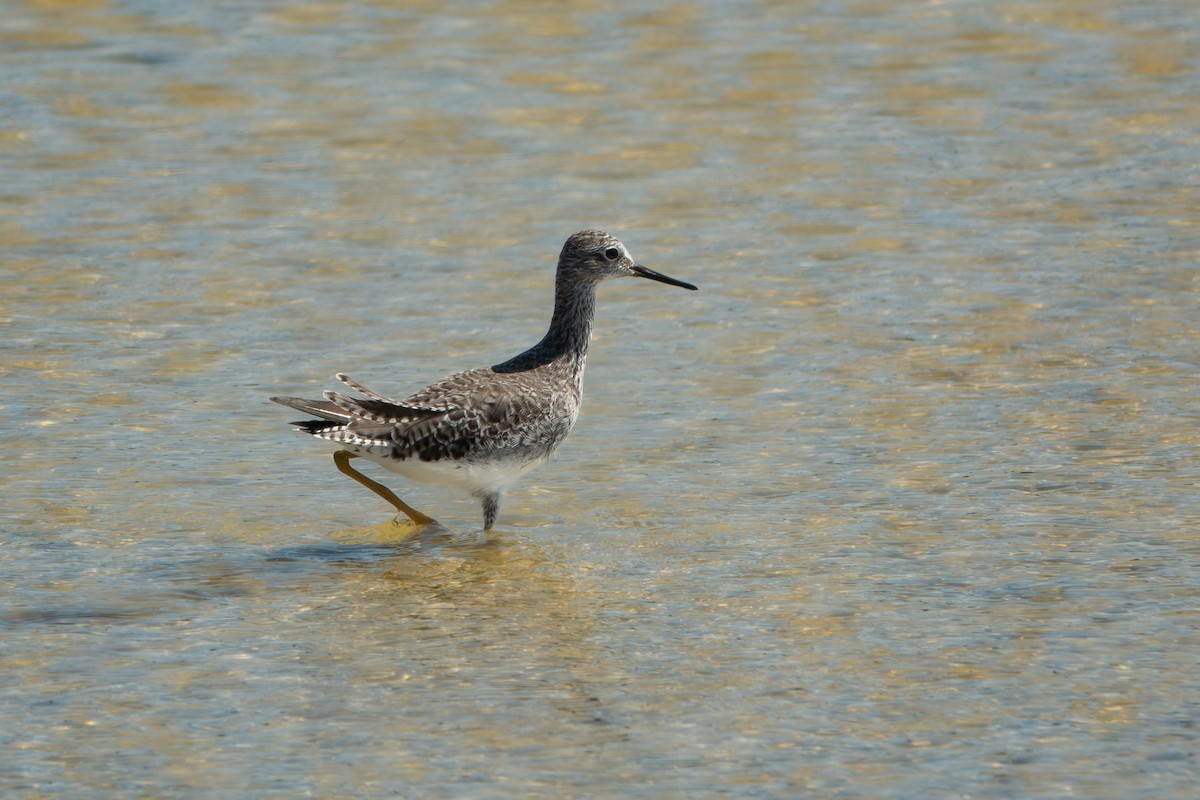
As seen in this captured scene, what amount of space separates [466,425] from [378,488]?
70 cm

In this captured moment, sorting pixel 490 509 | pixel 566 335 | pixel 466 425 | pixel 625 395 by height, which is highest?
pixel 566 335

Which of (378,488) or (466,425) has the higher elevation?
(466,425)

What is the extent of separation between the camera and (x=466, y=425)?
9102 millimetres

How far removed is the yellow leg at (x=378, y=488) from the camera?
941 centimetres

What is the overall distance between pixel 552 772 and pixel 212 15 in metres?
14.2

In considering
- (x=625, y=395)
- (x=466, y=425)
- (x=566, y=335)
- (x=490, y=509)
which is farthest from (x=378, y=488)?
(x=625, y=395)

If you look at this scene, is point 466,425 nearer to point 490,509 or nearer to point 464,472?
point 464,472

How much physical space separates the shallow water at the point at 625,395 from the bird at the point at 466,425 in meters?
0.34

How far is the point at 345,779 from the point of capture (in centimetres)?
646

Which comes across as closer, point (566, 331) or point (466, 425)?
point (466, 425)

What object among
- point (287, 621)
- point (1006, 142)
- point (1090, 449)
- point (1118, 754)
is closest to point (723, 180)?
point (1006, 142)

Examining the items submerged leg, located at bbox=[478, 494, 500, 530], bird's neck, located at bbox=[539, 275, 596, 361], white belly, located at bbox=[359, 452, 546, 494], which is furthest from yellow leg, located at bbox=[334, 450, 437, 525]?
bird's neck, located at bbox=[539, 275, 596, 361]

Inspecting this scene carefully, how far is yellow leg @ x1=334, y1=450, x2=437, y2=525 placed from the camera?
9414 millimetres

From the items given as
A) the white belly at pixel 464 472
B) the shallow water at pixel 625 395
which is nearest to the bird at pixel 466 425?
the white belly at pixel 464 472
